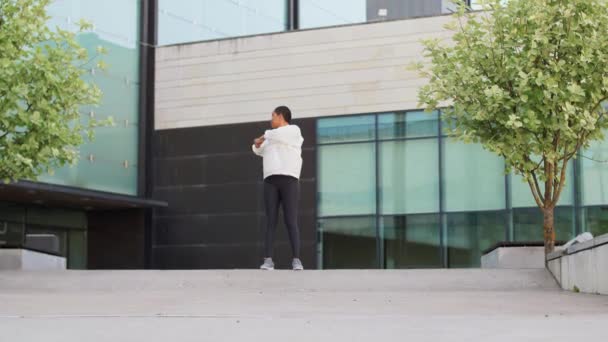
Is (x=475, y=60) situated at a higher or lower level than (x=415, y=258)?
higher

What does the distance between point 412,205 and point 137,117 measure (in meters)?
7.28

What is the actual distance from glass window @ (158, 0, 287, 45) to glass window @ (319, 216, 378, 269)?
21.1 ft

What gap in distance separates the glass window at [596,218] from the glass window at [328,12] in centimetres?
1215

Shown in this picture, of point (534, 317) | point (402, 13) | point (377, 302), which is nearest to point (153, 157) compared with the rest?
point (402, 13)

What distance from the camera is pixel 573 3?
13.3m

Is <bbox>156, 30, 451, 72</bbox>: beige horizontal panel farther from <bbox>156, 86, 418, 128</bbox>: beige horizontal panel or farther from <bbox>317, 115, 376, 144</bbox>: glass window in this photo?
<bbox>317, 115, 376, 144</bbox>: glass window

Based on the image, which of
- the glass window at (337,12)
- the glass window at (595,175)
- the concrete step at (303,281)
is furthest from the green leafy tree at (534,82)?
the glass window at (337,12)

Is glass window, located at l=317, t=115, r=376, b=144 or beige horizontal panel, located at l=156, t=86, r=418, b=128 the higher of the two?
beige horizontal panel, located at l=156, t=86, r=418, b=128

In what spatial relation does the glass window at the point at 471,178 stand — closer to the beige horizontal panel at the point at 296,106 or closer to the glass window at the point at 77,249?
the beige horizontal panel at the point at 296,106

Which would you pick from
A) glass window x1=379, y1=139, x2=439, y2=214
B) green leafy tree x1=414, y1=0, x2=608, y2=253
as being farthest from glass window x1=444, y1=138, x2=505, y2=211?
green leafy tree x1=414, y1=0, x2=608, y2=253

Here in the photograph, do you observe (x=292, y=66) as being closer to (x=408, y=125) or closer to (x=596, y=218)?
(x=408, y=125)

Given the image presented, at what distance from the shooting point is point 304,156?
27203 mm

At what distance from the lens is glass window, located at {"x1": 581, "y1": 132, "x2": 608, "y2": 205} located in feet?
79.5

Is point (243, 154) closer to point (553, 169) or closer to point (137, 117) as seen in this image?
point (137, 117)
